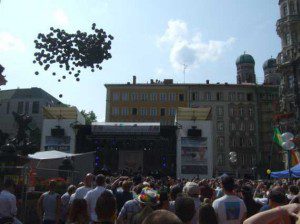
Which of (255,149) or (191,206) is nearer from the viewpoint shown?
(191,206)

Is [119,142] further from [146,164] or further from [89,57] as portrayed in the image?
[89,57]

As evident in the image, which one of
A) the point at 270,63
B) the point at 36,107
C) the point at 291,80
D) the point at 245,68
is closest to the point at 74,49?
the point at 291,80

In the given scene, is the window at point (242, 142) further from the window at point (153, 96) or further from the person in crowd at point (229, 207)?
the person in crowd at point (229, 207)

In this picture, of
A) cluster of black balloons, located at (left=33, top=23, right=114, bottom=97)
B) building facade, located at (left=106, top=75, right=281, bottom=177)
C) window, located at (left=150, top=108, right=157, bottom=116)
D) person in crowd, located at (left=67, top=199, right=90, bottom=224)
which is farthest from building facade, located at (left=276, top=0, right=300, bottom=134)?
person in crowd, located at (left=67, top=199, right=90, bottom=224)

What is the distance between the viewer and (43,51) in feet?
36.1

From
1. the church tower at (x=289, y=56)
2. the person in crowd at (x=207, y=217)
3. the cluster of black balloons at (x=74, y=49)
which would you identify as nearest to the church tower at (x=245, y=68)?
the church tower at (x=289, y=56)

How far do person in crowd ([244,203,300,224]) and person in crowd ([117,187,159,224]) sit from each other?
2.35 meters

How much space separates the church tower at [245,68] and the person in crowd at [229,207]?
312 ft

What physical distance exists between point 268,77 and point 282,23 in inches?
2003

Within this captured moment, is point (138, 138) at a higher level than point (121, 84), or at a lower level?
lower

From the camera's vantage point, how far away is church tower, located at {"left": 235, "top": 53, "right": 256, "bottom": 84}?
3888 inches

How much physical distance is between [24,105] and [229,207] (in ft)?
217

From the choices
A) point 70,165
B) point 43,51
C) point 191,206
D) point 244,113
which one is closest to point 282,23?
point 244,113

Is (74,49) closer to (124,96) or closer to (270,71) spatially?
(124,96)
